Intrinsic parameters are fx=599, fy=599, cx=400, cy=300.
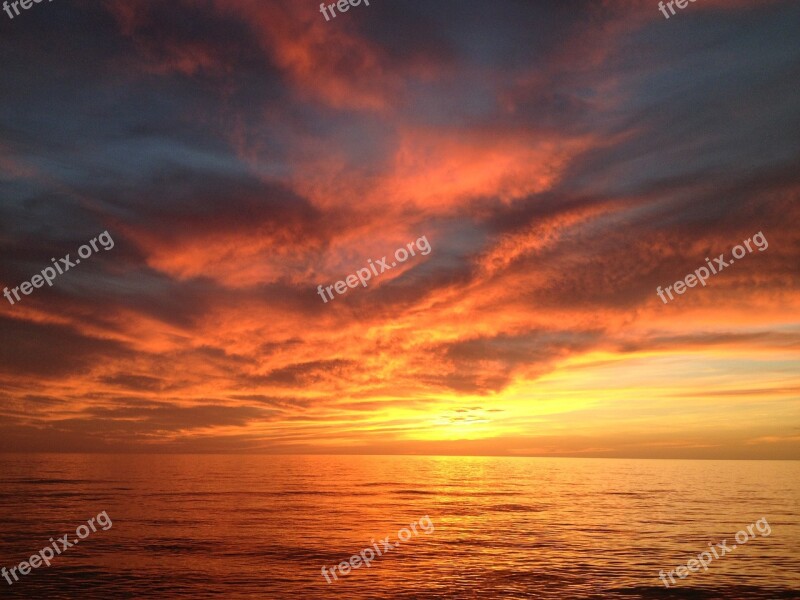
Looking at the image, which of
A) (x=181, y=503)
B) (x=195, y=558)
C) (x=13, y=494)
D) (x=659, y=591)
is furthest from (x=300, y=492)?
(x=659, y=591)

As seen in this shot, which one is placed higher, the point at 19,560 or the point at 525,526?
the point at 19,560

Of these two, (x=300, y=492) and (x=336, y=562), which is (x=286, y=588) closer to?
(x=336, y=562)

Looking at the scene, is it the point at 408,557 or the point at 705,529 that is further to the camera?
the point at 705,529

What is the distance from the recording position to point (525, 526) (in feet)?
188

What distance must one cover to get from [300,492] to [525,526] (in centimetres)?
4715

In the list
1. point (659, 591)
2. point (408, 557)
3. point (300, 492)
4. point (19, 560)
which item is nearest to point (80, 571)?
point (19, 560)

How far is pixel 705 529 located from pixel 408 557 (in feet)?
99.4

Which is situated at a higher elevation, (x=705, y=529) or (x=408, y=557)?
(x=408, y=557)

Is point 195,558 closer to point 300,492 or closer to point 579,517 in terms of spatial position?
point 579,517

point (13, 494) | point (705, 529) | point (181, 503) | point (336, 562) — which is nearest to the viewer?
point (336, 562)

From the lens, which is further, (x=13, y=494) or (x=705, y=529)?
(x=13, y=494)

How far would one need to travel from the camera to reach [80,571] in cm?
3712

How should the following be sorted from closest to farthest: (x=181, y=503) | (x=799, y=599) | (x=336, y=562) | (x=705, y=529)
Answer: (x=799, y=599)
(x=336, y=562)
(x=705, y=529)
(x=181, y=503)

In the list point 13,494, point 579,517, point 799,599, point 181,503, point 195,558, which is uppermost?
point 13,494
